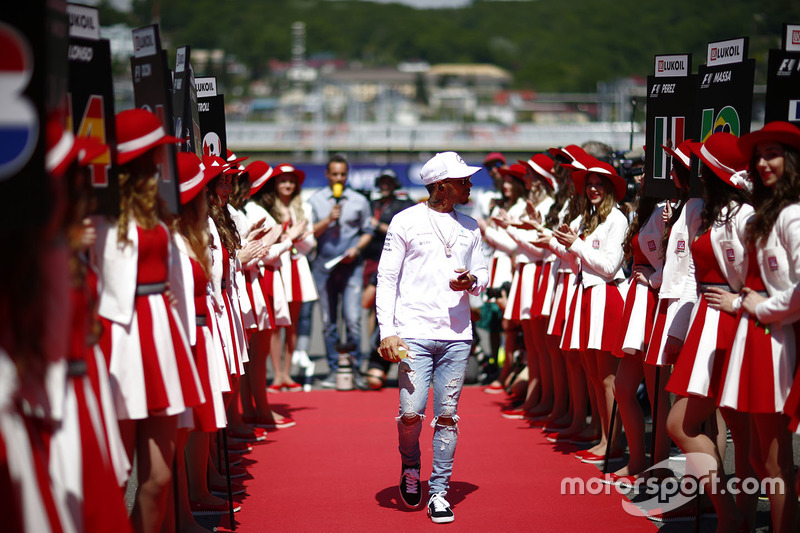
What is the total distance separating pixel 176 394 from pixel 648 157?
3.30 metres

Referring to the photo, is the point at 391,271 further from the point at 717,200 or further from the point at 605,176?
the point at 605,176

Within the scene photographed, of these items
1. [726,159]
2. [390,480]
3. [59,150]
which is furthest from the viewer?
[390,480]

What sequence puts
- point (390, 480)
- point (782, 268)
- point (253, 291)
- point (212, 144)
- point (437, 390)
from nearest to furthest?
1. point (782, 268)
2. point (437, 390)
3. point (390, 480)
4. point (212, 144)
5. point (253, 291)

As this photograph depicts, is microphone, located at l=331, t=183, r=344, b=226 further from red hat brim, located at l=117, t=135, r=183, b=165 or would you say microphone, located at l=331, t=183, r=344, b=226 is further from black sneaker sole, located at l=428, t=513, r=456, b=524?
red hat brim, located at l=117, t=135, r=183, b=165

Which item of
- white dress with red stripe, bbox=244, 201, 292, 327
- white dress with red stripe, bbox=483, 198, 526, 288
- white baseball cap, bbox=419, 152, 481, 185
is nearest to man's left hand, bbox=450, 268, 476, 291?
white baseball cap, bbox=419, 152, 481, 185

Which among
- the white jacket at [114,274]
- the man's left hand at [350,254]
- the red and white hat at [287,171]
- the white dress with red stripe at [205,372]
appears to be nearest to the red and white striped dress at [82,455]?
the white jacket at [114,274]

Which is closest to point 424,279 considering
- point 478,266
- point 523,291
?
point 478,266

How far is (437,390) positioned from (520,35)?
192690mm

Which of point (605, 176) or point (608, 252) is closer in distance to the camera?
point (608, 252)

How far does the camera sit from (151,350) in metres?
3.90

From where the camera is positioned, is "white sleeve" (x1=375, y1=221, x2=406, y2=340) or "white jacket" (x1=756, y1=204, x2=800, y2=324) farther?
"white sleeve" (x1=375, y1=221, x2=406, y2=340)

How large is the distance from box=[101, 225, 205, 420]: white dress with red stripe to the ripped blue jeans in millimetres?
1582

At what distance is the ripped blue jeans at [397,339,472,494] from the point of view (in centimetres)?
537

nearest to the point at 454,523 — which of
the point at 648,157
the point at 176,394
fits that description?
the point at 176,394
